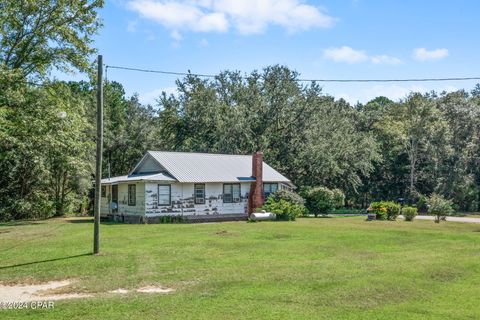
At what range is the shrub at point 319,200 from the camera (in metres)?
36.4

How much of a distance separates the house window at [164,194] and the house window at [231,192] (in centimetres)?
420

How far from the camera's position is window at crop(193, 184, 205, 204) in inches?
1227

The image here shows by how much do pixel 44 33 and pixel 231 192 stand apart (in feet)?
50.7

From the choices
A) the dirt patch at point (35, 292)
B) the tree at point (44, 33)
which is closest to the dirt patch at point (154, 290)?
the dirt patch at point (35, 292)

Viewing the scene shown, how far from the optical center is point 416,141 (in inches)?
1949

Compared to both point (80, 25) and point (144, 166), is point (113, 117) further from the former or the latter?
point (80, 25)

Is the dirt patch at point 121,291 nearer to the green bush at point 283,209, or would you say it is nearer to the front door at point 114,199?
the green bush at point 283,209

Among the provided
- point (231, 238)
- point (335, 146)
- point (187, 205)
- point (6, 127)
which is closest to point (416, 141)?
point (335, 146)

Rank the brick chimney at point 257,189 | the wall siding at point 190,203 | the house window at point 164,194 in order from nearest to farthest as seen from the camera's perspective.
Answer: the wall siding at point 190,203 < the house window at point 164,194 < the brick chimney at point 257,189

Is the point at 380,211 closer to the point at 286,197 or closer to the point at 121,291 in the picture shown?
the point at 286,197

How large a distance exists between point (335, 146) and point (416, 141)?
34.3 feet

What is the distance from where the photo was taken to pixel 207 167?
33.3 metres

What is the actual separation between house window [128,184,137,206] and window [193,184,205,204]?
3.86m

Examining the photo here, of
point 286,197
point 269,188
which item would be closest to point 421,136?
point 269,188
